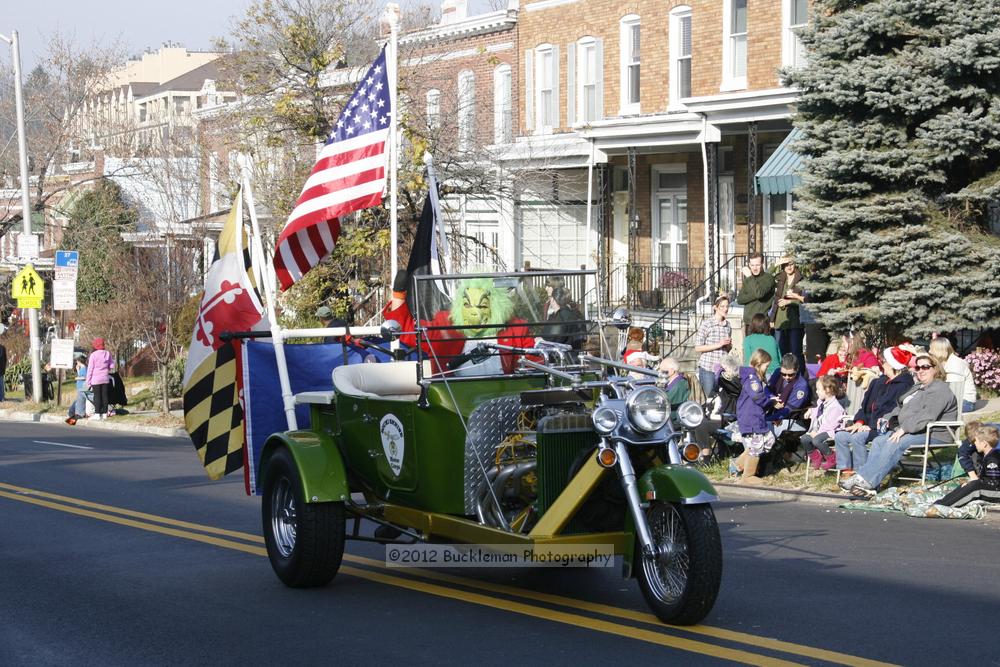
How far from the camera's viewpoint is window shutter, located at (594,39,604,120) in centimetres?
3019

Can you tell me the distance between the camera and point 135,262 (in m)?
32.1

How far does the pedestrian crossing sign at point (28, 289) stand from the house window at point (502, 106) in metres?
11.2

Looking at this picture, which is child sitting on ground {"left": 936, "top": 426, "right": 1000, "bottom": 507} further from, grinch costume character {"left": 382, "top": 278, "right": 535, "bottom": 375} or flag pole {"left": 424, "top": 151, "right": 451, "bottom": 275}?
grinch costume character {"left": 382, "top": 278, "right": 535, "bottom": 375}

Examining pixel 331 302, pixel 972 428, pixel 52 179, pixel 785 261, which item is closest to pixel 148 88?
pixel 52 179

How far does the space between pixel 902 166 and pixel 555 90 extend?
14.5 meters

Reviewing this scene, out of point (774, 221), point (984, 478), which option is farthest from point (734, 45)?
point (984, 478)

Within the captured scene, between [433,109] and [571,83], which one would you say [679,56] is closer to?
[571,83]

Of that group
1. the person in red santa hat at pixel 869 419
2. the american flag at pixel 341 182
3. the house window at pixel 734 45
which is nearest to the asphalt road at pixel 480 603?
the person in red santa hat at pixel 869 419

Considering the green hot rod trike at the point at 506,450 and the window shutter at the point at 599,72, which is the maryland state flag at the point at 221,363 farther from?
the window shutter at the point at 599,72

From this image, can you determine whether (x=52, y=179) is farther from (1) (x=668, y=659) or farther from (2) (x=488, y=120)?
(1) (x=668, y=659)

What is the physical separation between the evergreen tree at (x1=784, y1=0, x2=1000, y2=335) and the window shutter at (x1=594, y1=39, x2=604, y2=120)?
1155cm

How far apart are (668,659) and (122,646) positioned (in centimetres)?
293

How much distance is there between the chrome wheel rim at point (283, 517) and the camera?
8844 mm

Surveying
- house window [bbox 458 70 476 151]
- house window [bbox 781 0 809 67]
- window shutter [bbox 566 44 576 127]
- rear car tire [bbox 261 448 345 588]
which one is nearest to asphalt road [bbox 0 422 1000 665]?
rear car tire [bbox 261 448 345 588]
